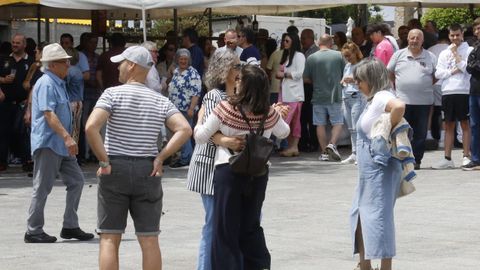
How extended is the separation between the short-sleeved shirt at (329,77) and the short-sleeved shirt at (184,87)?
234 cm

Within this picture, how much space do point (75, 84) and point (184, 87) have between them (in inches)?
61.1

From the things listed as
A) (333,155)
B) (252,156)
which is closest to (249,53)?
(333,155)

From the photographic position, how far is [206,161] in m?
7.87

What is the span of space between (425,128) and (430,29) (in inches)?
168

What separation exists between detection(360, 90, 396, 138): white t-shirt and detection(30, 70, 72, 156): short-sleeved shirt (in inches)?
115

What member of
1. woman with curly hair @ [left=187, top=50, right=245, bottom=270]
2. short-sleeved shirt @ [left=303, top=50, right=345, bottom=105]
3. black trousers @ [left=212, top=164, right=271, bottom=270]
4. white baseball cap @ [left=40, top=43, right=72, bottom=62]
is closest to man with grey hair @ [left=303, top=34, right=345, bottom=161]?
short-sleeved shirt @ [left=303, top=50, right=345, bottom=105]

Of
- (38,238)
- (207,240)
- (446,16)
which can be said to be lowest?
(38,238)

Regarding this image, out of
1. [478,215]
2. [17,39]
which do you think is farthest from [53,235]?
[17,39]

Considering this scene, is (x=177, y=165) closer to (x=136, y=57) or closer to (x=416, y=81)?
(x=416, y=81)

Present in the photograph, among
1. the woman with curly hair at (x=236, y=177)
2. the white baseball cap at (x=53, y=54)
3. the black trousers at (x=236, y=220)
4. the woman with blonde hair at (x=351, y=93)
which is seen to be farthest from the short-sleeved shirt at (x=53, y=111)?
the woman with blonde hair at (x=351, y=93)

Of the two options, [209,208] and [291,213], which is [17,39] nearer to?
[291,213]

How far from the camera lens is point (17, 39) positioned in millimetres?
16406

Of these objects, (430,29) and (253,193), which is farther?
(430,29)

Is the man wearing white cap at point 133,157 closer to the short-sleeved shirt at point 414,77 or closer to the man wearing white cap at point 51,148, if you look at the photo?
the man wearing white cap at point 51,148
